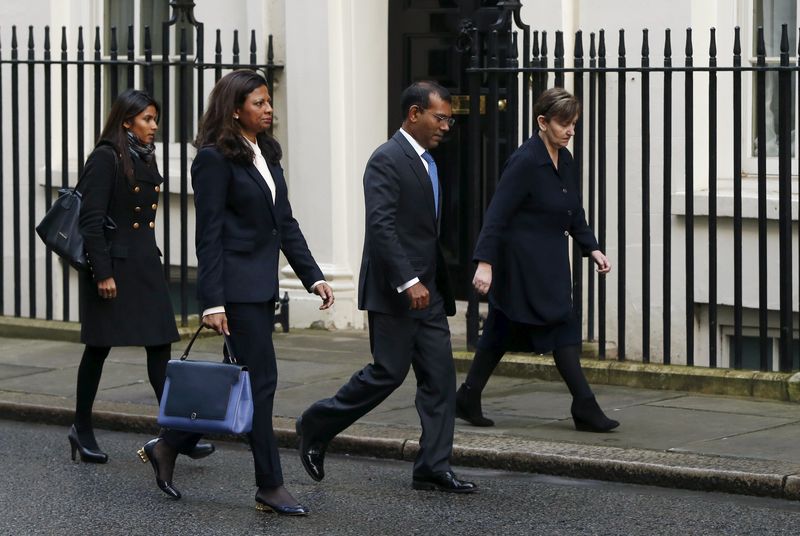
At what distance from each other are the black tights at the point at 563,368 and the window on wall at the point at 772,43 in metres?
2.83

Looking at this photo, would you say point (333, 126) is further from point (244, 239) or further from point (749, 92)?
point (244, 239)

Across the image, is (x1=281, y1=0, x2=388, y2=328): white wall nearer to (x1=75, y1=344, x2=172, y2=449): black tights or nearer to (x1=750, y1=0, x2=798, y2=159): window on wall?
(x1=750, y1=0, x2=798, y2=159): window on wall

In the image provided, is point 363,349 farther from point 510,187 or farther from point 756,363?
point 510,187

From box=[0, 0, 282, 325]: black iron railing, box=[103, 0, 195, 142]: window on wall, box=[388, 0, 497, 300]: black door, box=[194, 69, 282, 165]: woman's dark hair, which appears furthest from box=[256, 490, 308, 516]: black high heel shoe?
box=[103, 0, 195, 142]: window on wall

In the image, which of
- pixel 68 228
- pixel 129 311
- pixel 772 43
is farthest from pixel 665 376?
pixel 68 228

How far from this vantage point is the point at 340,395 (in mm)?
7496

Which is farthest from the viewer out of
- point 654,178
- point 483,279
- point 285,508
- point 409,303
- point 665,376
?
point 654,178

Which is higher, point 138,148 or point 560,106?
point 560,106

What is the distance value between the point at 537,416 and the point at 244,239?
2.56 m

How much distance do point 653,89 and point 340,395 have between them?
4.03 meters

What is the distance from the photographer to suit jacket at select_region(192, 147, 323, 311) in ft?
22.7

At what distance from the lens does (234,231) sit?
7.02 meters

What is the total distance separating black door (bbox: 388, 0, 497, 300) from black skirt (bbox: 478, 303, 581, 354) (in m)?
3.23

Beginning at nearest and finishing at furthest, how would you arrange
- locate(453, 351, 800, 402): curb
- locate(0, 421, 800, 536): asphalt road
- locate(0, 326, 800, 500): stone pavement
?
locate(0, 421, 800, 536): asphalt road < locate(0, 326, 800, 500): stone pavement < locate(453, 351, 800, 402): curb
